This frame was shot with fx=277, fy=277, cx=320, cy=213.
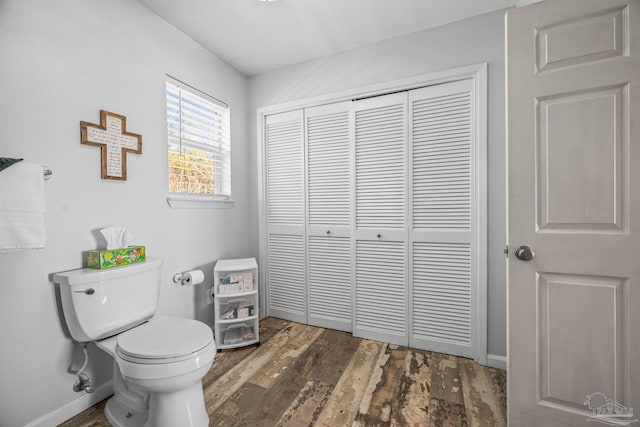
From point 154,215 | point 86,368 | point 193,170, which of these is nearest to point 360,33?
point 193,170

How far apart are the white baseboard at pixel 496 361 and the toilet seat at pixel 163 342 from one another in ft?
5.89

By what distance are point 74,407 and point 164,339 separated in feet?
2.26

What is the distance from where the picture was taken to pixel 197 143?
221cm

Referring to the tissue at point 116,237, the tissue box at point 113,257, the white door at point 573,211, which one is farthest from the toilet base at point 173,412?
the white door at point 573,211

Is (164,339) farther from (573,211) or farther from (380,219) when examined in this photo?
(573,211)

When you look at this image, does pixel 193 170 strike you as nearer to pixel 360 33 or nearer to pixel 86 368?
pixel 86 368

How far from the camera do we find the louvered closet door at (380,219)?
215 cm

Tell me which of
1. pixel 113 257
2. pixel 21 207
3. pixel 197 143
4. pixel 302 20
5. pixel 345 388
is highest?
pixel 302 20

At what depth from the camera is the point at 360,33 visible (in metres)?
2.08

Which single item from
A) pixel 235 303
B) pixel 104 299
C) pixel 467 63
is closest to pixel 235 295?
pixel 235 303

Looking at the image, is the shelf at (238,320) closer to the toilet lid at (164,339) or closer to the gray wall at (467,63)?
the toilet lid at (164,339)

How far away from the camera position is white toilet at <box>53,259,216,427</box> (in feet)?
3.88

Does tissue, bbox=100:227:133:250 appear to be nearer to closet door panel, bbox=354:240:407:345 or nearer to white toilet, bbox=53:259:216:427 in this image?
white toilet, bbox=53:259:216:427

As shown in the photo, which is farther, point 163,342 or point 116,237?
point 116,237
